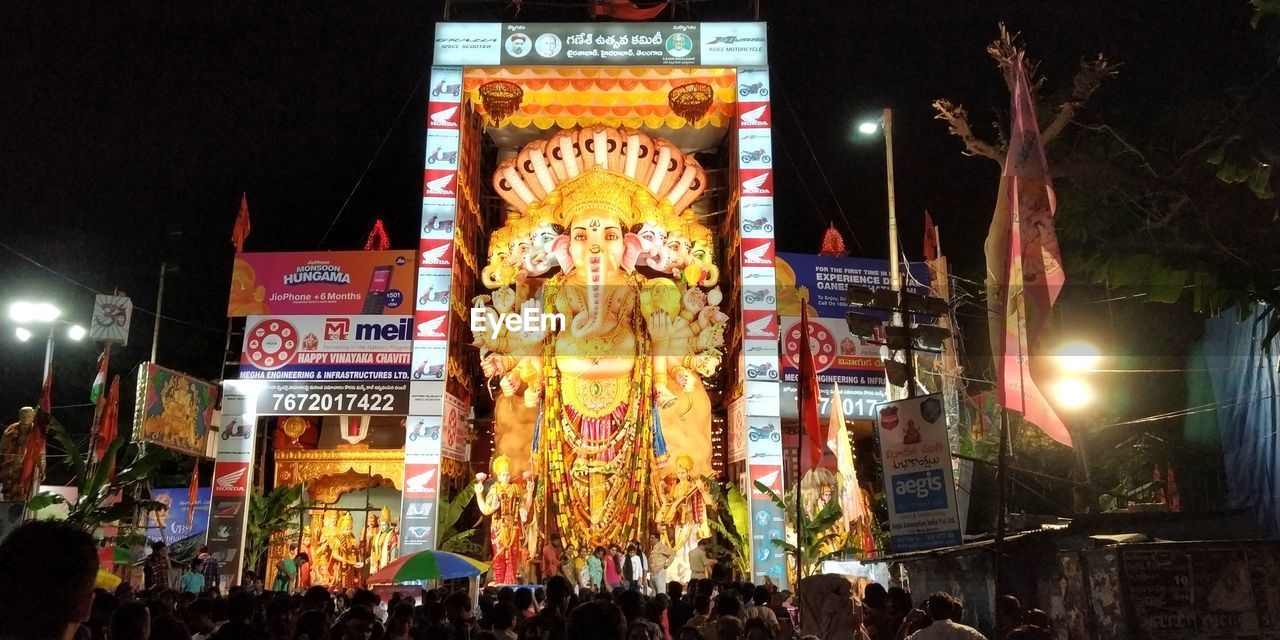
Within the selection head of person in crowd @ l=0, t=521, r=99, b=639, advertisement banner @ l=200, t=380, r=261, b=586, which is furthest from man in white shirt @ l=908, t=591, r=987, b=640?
advertisement banner @ l=200, t=380, r=261, b=586

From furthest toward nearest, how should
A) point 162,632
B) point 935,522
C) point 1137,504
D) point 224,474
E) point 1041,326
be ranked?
1. point 224,474
2. point 1137,504
3. point 935,522
4. point 1041,326
5. point 162,632

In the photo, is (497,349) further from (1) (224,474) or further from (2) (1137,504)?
(2) (1137,504)

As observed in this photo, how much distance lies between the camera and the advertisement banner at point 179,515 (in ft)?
82.3

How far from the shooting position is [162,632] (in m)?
4.51

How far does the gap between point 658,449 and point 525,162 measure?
355 inches

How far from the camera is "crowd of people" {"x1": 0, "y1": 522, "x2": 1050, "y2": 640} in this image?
2.80 meters

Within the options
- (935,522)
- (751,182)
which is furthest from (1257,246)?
(751,182)

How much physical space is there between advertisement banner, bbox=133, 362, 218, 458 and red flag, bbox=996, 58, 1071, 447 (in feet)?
62.3

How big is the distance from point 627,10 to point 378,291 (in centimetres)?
1094

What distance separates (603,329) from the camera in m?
24.1

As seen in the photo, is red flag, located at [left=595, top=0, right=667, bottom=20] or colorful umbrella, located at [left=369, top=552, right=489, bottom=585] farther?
red flag, located at [left=595, top=0, right=667, bottom=20]

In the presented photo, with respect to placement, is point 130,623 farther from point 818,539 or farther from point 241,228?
point 241,228

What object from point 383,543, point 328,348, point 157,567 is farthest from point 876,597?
point 383,543

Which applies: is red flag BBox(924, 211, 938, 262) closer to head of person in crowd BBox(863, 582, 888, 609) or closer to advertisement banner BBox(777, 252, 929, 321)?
advertisement banner BBox(777, 252, 929, 321)
